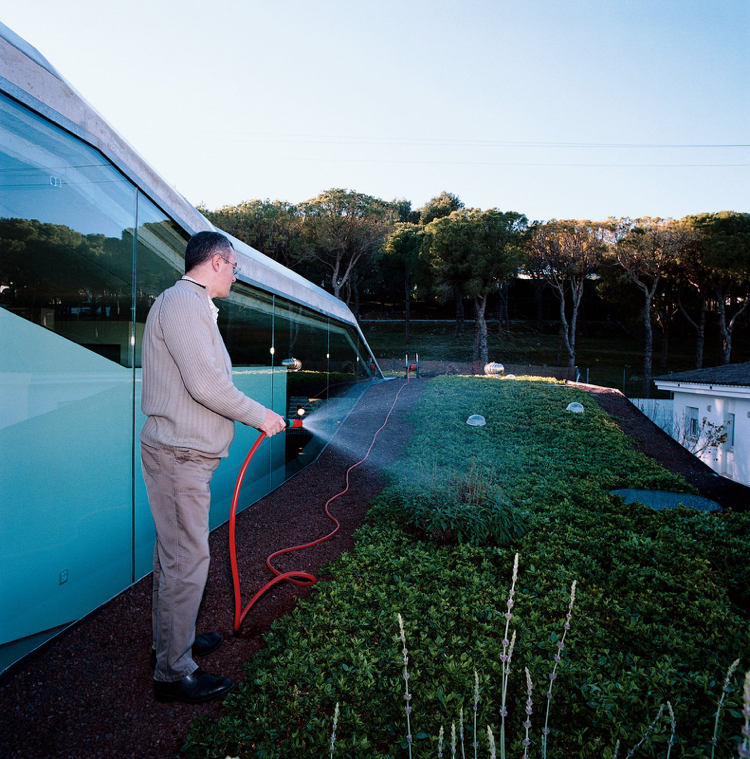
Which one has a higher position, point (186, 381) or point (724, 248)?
point (724, 248)

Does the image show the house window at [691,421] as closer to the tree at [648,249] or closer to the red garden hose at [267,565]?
the tree at [648,249]

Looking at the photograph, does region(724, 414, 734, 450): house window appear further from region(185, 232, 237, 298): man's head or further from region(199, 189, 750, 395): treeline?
region(185, 232, 237, 298): man's head

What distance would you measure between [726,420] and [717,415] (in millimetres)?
392

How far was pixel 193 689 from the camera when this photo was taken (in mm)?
2318

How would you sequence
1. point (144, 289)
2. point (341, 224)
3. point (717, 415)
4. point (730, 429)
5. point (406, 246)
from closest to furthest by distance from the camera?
point (144, 289) < point (730, 429) < point (717, 415) < point (341, 224) < point (406, 246)

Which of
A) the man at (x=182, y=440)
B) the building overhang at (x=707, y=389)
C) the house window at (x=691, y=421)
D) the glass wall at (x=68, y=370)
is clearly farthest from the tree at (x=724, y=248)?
the man at (x=182, y=440)

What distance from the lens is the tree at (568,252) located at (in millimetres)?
26672

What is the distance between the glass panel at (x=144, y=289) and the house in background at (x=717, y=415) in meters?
14.0

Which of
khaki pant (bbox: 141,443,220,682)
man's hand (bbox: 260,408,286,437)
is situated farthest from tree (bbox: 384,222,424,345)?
khaki pant (bbox: 141,443,220,682)

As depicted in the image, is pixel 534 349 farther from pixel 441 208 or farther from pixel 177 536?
pixel 177 536

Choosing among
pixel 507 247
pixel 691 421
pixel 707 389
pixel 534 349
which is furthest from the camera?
pixel 534 349

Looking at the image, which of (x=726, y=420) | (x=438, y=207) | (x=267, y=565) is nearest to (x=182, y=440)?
(x=267, y=565)

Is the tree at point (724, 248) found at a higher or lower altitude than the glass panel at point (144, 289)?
higher

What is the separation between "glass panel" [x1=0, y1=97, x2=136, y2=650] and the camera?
2.46 meters
